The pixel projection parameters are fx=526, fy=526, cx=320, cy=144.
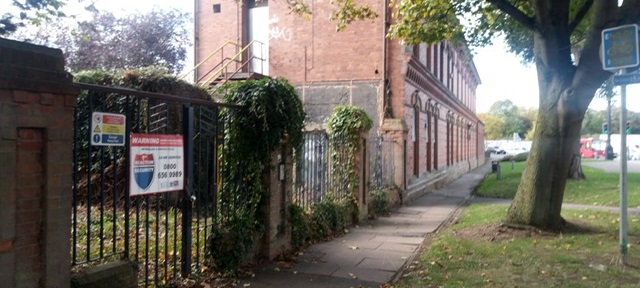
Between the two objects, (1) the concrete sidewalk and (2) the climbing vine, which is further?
(2) the climbing vine

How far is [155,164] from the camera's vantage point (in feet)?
17.6

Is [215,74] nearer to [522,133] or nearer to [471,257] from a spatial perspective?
[471,257]

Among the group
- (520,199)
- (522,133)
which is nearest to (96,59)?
(520,199)

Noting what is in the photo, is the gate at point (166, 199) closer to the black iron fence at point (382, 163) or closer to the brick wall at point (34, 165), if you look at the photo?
the brick wall at point (34, 165)

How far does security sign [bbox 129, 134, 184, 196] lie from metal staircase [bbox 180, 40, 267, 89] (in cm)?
1083

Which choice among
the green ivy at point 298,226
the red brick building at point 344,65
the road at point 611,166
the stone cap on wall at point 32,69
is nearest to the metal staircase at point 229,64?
the red brick building at point 344,65

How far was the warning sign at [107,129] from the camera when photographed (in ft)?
14.9

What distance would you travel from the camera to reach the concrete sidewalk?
6.56 meters

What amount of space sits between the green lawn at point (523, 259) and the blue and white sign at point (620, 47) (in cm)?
269

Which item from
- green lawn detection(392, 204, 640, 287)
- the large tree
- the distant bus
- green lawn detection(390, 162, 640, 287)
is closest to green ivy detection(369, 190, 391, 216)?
green lawn detection(390, 162, 640, 287)

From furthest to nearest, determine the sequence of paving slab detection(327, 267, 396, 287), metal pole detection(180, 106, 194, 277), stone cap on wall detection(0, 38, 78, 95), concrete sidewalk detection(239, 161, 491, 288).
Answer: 1. paving slab detection(327, 267, 396, 287)
2. concrete sidewalk detection(239, 161, 491, 288)
3. metal pole detection(180, 106, 194, 277)
4. stone cap on wall detection(0, 38, 78, 95)

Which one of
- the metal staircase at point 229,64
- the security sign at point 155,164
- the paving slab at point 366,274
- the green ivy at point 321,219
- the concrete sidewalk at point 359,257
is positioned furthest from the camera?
the metal staircase at point 229,64

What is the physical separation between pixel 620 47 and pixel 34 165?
23.3ft

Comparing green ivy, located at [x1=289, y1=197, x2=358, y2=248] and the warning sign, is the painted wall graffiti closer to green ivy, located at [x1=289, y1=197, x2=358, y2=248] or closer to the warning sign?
green ivy, located at [x1=289, y1=197, x2=358, y2=248]
